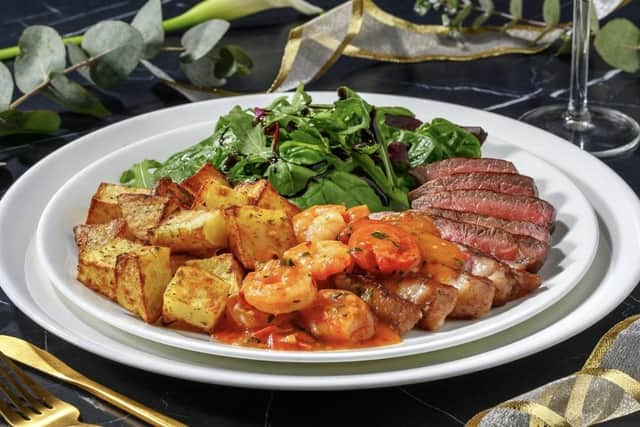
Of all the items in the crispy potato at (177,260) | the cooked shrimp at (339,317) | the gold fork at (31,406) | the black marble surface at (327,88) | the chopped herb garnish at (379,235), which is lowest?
the black marble surface at (327,88)

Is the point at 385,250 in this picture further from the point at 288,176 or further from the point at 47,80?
the point at 47,80

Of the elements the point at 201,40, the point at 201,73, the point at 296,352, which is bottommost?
the point at 201,73

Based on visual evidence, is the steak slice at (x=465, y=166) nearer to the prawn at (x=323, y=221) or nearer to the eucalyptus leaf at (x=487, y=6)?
the prawn at (x=323, y=221)

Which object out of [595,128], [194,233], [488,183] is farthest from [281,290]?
[595,128]

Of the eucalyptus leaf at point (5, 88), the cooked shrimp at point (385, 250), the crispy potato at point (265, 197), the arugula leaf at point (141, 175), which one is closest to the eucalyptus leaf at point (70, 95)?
the eucalyptus leaf at point (5, 88)

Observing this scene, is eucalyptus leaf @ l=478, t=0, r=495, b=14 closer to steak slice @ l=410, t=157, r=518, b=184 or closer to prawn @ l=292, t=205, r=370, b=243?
steak slice @ l=410, t=157, r=518, b=184

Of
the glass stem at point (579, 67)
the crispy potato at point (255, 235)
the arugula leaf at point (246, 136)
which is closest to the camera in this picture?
the crispy potato at point (255, 235)

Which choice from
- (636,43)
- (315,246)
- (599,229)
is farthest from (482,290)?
(636,43)
